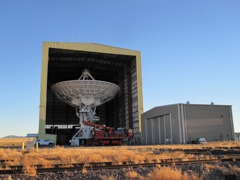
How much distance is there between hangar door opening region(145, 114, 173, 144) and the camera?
4423 centimetres

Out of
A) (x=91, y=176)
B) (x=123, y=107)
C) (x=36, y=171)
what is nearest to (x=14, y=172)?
(x=36, y=171)

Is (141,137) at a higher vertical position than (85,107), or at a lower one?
lower

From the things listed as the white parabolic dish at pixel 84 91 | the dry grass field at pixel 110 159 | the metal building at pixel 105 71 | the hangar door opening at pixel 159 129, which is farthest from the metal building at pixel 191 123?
the dry grass field at pixel 110 159

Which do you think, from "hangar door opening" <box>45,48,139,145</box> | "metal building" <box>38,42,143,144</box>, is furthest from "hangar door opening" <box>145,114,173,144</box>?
"hangar door opening" <box>45,48,139,145</box>

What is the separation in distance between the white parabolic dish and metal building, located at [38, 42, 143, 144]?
136 inches

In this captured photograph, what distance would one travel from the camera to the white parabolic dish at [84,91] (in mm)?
48750

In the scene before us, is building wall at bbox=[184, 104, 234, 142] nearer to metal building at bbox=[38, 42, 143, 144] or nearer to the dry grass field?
metal building at bbox=[38, 42, 143, 144]

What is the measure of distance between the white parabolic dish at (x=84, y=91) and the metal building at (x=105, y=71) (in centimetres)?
345

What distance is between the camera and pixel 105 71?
65.6 m

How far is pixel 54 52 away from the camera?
170 feet

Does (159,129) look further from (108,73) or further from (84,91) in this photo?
(108,73)

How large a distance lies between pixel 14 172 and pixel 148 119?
41286 millimetres

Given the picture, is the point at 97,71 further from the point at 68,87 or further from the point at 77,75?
the point at 68,87

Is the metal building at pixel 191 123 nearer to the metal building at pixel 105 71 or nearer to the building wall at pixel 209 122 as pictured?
the building wall at pixel 209 122
